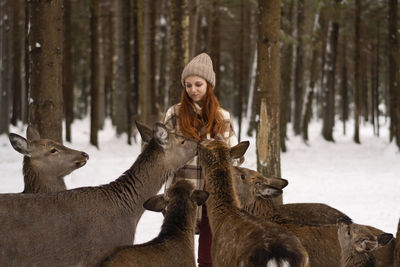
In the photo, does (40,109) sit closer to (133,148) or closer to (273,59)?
(273,59)

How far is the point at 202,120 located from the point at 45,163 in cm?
218

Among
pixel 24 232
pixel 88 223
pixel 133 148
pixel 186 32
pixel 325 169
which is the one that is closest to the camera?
pixel 24 232

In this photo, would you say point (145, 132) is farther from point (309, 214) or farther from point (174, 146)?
point (309, 214)

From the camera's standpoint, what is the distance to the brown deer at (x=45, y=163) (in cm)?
586

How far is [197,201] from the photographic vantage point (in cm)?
449

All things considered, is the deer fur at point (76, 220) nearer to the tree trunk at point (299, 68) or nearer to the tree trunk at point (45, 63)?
the tree trunk at point (45, 63)

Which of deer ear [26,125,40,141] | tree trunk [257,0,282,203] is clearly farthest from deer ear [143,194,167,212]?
tree trunk [257,0,282,203]

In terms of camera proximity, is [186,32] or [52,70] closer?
[52,70]

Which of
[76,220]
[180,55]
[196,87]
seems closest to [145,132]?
[196,87]

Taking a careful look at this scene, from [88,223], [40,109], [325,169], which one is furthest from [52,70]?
[325,169]

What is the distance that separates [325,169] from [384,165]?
9.29 feet

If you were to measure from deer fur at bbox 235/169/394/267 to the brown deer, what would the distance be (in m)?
2.21

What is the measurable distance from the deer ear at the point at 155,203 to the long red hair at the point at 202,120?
3.69ft

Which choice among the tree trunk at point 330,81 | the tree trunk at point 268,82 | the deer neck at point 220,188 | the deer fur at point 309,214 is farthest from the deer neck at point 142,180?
the tree trunk at point 330,81
